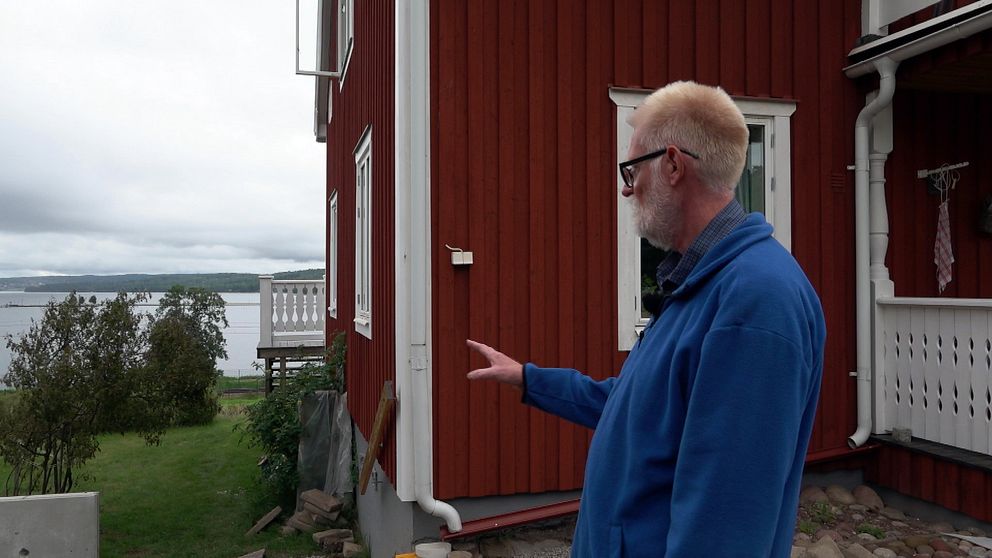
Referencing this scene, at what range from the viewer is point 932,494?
16.7 feet

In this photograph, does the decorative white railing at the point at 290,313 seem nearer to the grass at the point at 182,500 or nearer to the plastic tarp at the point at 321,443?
the grass at the point at 182,500

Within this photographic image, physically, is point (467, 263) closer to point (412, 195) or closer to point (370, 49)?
point (412, 195)

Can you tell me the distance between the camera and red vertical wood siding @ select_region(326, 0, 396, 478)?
5.82 meters

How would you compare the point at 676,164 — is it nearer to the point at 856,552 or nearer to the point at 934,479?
the point at 856,552

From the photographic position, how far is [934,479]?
16.7 ft

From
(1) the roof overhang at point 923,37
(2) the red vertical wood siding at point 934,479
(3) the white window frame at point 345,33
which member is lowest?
(2) the red vertical wood siding at point 934,479

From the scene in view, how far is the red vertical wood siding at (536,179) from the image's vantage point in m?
4.91

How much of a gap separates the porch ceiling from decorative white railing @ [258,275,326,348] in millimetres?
10839

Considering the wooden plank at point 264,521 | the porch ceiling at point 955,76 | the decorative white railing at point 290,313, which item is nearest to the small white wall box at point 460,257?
the porch ceiling at point 955,76

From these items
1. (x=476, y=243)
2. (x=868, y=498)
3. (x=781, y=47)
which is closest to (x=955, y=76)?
(x=781, y=47)

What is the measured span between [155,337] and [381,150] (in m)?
5.75

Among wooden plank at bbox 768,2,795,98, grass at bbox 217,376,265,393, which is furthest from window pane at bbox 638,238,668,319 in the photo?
grass at bbox 217,376,265,393

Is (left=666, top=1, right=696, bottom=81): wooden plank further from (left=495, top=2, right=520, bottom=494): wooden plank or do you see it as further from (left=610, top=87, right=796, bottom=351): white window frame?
(left=495, top=2, right=520, bottom=494): wooden plank

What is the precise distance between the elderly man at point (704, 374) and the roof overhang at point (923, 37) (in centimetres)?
403
